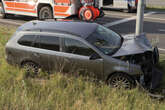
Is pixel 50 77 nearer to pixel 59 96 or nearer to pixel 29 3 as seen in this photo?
pixel 59 96

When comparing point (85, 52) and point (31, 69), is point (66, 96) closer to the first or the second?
point (85, 52)

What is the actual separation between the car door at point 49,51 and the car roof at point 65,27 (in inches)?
9.6

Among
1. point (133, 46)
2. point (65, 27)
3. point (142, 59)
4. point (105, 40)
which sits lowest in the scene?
point (142, 59)

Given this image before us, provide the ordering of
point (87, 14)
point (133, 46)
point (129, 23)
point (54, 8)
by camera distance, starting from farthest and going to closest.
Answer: point (129, 23)
point (54, 8)
point (87, 14)
point (133, 46)

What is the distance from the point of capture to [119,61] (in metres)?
5.25

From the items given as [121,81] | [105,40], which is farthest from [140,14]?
[121,81]

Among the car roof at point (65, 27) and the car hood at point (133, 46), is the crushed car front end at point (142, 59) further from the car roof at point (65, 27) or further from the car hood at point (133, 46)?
the car roof at point (65, 27)

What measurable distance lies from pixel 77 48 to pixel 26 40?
148 centimetres

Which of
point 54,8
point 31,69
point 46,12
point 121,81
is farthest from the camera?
point 46,12

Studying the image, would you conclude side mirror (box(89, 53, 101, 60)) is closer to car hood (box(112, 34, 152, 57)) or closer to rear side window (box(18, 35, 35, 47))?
car hood (box(112, 34, 152, 57))

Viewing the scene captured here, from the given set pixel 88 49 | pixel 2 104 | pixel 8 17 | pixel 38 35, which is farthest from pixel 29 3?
pixel 2 104

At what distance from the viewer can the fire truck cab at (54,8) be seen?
11.3 m

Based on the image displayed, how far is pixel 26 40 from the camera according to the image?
19.9ft

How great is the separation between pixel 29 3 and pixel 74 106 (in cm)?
931
